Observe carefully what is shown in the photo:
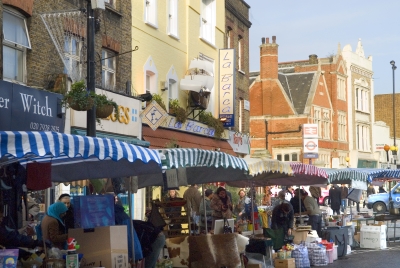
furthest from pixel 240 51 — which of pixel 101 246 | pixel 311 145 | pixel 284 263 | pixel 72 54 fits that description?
pixel 101 246

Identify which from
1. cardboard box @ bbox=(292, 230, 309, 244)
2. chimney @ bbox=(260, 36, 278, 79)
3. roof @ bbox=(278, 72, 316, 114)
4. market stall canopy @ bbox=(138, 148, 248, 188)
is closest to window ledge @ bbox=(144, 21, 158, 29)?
cardboard box @ bbox=(292, 230, 309, 244)

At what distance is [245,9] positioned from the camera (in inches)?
1510

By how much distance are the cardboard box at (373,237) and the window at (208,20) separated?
11.8 metres

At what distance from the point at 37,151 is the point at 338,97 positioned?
205ft

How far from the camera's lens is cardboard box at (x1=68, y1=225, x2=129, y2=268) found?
35.6 feet

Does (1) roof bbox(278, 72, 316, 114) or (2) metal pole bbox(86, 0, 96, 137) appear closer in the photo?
(2) metal pole bbox(86, 0, 96, 137)

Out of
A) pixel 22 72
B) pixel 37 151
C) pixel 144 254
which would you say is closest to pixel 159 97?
pixel 22 72

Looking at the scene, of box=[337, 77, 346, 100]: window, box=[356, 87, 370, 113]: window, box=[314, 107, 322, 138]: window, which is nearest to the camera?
box=[314, 107, 322, 138]: window

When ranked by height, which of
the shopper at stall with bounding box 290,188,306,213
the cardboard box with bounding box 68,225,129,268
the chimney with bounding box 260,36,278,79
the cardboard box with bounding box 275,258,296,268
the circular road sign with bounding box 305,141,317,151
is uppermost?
the chimney with bounding box 260,36,278,79

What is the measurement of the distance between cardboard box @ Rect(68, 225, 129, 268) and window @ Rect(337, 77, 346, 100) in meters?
60.3

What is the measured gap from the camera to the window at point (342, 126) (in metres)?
69.1

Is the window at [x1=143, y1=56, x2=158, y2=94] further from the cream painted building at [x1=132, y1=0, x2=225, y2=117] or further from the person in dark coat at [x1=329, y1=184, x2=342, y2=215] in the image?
the person in dark coat at [x1=329, y1=184, x2=342, y2=215]

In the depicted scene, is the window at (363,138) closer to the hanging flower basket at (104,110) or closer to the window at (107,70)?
the window at (107,70)

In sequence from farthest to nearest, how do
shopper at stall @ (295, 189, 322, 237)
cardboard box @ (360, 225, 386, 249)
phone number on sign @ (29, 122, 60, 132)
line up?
1. cardboard box @ (360, 225, 386, 249)
2. shopper at stall @ (295, 189, 322, 237)
3. phone number on sign @ (29, 122, 60, 132)
